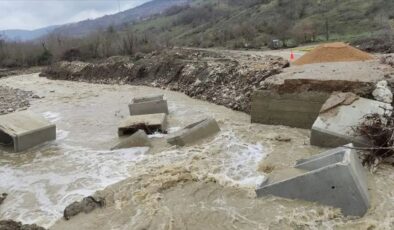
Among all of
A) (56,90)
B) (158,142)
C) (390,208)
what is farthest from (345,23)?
(390,208)

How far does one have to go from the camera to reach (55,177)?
32.4ft

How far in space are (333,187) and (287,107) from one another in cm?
572

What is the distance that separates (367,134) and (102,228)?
580 cm

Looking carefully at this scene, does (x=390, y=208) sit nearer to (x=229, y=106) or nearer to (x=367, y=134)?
(x=367, y=134)

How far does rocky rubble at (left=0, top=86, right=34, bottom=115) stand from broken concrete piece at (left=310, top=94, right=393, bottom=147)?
14054mm

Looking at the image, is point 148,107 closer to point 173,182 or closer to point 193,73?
point 173,182

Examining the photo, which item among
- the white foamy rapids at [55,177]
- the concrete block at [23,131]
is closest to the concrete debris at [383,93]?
the white foamy rapids at [55,177]

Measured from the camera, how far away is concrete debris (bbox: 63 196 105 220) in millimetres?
7637

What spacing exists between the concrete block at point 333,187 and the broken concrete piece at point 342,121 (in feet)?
7.36

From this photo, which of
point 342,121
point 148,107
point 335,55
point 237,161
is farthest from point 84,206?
point 335,55

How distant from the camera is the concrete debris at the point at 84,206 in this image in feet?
25.1

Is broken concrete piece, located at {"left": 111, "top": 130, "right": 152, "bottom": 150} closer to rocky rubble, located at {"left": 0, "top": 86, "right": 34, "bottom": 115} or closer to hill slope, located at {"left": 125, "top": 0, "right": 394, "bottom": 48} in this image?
rocky rubble, located at {"left": 0, "top": 86, "right": 34, "bottom": 115}

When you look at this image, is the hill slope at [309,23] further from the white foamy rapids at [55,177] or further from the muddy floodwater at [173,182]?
the white foamy rapids at [55,177]

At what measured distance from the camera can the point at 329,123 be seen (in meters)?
10.2
